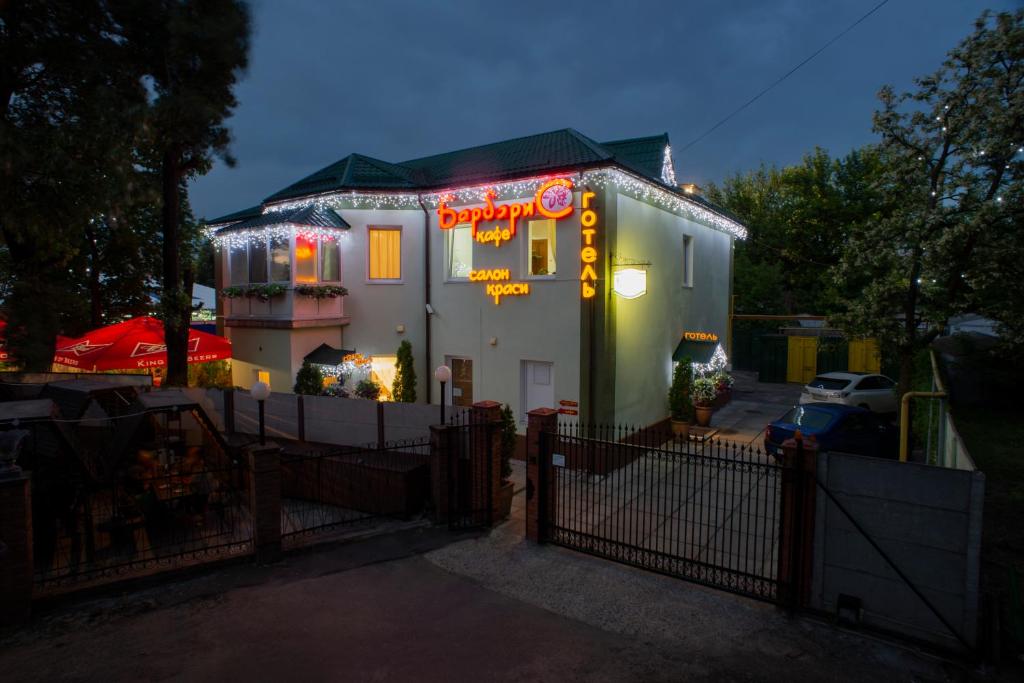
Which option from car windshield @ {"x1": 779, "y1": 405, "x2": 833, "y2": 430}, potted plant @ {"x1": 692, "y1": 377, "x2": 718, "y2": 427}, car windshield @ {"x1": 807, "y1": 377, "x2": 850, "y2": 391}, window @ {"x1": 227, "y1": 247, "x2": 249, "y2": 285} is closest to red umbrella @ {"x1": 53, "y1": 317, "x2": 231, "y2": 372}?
window @ {"x1": 227, "y1": 247, "x2": 249, "y2": 285}

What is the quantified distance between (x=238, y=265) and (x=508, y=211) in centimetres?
875

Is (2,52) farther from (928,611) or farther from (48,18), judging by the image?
(928,611)

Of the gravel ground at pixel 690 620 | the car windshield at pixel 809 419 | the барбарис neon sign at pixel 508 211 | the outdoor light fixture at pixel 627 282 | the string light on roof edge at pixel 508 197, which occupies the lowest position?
the gravel ground at pixel 690 620

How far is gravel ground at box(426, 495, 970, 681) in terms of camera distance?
220 inches

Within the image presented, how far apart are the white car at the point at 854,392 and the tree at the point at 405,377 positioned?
11.7m

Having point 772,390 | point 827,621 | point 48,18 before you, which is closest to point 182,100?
point 48,18

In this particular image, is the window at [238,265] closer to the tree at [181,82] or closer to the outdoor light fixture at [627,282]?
the tree at [181,82]

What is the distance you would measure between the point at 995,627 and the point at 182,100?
1881 cm

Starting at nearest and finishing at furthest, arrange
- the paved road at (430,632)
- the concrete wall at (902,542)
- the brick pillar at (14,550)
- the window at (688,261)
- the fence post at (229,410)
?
the paved road at (430,632), the concrete wall at (902,542), the brick pillar at (14,550), the fence post at (229,410), the window at (688,261)

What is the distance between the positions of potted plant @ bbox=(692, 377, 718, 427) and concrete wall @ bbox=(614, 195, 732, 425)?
84 centimetres

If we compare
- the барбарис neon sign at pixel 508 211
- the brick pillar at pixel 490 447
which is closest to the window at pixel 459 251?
the барбарис neon sign at pixel 508 211

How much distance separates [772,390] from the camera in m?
23.6

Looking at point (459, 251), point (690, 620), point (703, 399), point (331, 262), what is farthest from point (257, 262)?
point (690, 620)

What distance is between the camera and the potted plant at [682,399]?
1581 centimetres
